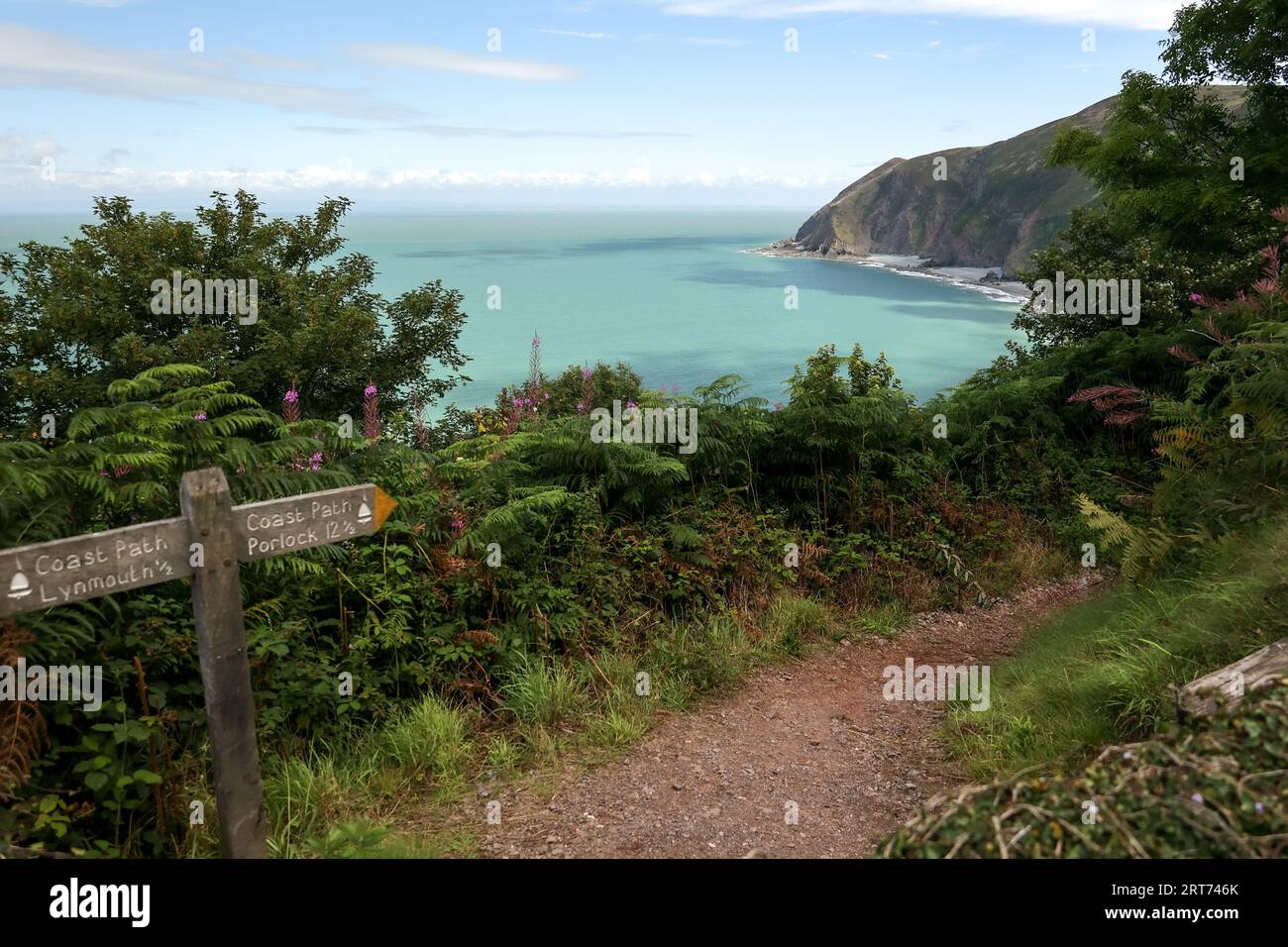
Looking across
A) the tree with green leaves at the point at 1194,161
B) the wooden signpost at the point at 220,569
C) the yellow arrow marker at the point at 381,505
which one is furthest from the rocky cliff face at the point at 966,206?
the wooden signpost at the point at 220,569

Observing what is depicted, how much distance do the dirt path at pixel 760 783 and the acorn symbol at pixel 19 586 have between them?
7.55 feet

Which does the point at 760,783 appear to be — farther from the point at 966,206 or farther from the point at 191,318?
the point at 966,206

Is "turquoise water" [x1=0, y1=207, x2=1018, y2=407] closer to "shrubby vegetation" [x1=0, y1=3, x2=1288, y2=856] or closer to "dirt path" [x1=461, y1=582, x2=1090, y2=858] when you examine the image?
"shrubby vegetation" [x1=0, y1=3, x2=1288, y2=856]

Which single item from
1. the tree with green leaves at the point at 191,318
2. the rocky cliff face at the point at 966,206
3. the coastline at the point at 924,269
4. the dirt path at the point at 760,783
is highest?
the rocky cliff face at the point at 966,206

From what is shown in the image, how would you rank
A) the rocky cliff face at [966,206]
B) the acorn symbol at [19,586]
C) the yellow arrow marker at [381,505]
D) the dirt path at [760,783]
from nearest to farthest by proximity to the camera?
1. the acorn symbol at [19,586]
2. the yellow arrow marker at [381,505]
3. the dirt path at [760,783]
4. the rocky cliff face at [966,206]

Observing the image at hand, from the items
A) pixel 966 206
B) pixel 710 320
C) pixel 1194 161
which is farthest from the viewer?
pixel 966 206

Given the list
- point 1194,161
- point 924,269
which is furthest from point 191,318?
point 924,269

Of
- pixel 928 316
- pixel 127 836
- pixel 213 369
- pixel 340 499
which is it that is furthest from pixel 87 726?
pixel 928 316

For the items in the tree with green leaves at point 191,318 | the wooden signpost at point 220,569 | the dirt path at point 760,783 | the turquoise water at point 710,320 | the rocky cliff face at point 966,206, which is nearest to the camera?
the wooden signpost at point 220,569

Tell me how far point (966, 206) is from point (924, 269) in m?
17.4

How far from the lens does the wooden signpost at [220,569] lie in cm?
317

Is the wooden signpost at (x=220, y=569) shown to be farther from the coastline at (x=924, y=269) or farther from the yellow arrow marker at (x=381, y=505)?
the coastline at (x=924, y=269)

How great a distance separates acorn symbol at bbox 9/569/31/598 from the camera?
9.85 ft

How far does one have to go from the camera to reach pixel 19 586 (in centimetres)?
302
